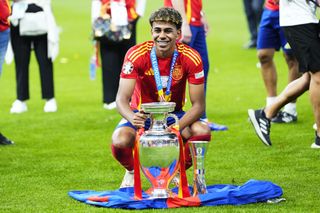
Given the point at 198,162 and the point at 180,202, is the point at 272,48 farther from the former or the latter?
the point at 180,202

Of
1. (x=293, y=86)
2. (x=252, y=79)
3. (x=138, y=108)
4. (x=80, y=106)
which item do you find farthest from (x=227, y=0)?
(x=138, y=108)

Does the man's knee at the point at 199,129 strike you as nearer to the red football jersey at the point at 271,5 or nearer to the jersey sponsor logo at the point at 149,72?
the jersey sponsor logo at the point at 149,72

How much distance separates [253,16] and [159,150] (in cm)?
1328

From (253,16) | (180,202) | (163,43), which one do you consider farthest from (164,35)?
(253,16)

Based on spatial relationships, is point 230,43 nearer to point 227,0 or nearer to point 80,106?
point 80,106

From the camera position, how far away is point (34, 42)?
12852mm

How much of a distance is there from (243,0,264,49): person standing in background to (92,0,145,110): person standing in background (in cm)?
705

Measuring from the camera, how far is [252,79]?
1557 cm

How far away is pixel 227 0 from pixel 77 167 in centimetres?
2353

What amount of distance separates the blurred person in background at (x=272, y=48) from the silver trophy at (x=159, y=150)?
3825 mm

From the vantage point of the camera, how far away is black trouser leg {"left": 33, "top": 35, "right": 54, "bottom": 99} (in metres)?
12.8

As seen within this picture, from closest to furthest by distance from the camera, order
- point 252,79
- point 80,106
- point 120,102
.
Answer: point 120,102
point 80,106
point 252,79

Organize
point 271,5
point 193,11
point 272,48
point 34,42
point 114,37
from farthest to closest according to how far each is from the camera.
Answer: point 34,42 → point 114,37 → point 272,48 → point 271,5 → point 193,11

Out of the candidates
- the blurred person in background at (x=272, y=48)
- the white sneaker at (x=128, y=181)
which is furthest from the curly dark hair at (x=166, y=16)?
the blurred person in background at (x=272, y=48)
